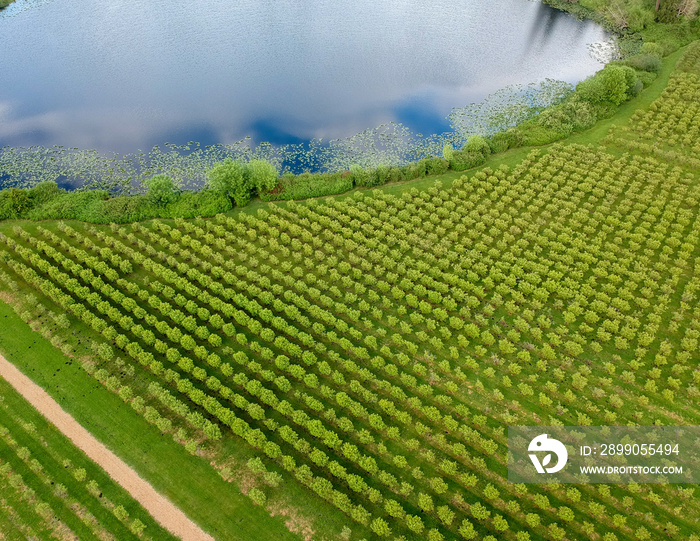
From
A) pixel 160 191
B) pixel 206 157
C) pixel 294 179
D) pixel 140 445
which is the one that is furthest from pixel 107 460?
pixel 206 157

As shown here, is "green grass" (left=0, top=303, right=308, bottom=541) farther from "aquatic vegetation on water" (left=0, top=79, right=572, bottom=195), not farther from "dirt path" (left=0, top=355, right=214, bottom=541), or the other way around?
"aquatic vegetation on water" (left=0, top=79, right=572, bottom=195)

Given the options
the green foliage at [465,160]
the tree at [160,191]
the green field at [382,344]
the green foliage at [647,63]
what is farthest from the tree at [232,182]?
the green foliage at [647,63]

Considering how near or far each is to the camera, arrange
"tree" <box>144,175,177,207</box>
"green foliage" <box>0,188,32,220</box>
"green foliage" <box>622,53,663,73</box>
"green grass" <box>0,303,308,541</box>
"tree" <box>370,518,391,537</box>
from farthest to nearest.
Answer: "green foliage" <box>622,53,663,73</box> < "tree" <box>144,175,177,207</box> < "green foliage" <box>0,188,32,220</box> < "green grass" <box>0,303,308,541</box> < "tree" <box>370,518,391,537</box>

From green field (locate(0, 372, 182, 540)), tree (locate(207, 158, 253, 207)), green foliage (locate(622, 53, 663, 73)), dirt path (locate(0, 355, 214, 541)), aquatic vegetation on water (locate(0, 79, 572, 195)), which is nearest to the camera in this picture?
green field (locate(0, 372, 182, 540))

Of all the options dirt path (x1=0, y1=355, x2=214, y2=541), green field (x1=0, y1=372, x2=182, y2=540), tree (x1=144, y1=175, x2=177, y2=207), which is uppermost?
tree (x1=144, y1=175, x2=177, y2=207)

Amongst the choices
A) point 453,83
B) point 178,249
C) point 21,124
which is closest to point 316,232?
point 178,249

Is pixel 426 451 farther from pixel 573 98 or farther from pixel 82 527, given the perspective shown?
pixel 573 98

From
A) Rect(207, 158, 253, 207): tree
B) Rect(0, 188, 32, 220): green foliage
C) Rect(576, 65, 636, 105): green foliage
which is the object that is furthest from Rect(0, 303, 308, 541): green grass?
Rect(576, 65, 636, 105): green foliage
